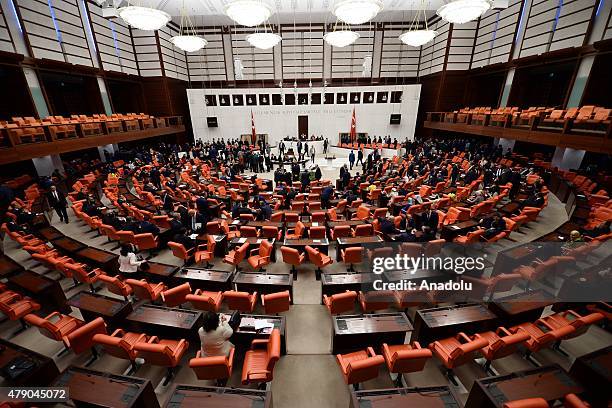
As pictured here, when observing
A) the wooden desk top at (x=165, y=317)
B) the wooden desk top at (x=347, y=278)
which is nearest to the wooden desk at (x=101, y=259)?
the wooden desk top at (x=165, y=317)

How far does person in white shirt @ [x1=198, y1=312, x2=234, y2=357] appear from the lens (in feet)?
11.9

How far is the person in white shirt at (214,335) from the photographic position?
3629mm

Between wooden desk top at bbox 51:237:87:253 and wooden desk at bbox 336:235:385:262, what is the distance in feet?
22.6

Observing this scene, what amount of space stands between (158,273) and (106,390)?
2.69 metres

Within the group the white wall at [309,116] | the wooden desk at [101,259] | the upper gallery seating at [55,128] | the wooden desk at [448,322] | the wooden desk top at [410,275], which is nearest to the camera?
the wooden desk at [448,322]

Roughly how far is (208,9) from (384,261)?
23019mm

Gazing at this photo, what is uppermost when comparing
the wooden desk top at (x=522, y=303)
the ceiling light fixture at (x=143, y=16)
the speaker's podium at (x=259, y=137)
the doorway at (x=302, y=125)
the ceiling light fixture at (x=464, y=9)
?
the ceiling light fixture at (x=464, y=9)

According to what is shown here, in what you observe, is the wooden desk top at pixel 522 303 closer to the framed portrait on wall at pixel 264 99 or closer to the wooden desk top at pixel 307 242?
the wooden desk top at pixel 307 242

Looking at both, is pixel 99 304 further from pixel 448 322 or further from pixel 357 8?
pixel 357 8

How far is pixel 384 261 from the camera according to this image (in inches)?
260

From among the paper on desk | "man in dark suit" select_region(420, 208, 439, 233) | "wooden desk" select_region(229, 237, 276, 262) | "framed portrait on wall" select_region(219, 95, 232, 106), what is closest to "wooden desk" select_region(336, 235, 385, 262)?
"man in dark suit" select_region(420, 208, 439, 233)

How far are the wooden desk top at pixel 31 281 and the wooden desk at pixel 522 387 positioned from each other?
25.2ft

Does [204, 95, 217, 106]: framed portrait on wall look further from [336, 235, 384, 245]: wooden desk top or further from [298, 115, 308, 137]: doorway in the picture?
[336, 235, 384, 245]: wooden desk top

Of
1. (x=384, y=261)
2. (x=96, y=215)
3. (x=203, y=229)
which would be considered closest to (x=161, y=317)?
(x=203, y=229)
